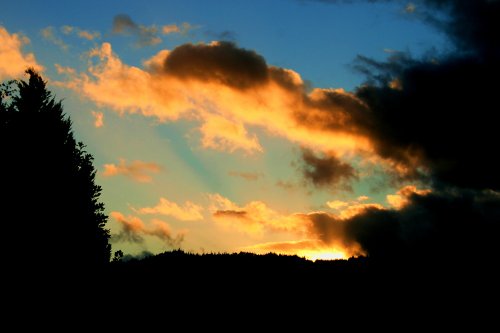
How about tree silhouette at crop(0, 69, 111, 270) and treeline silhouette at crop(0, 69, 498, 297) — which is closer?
treeline silhouette at crop(0, 69, 498, 297)

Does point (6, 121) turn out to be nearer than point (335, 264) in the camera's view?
No

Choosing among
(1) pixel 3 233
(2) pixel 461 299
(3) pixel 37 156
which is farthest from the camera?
(3) pixel 37 156

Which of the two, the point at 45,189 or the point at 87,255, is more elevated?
the point at 45,189

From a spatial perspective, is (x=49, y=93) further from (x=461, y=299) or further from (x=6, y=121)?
(x=461, y=299)

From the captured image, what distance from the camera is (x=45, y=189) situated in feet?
81.1

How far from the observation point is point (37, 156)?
25312 mm

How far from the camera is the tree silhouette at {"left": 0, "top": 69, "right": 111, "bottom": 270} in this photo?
2291 cm

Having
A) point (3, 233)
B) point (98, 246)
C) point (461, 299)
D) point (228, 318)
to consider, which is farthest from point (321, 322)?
point (98, 246)

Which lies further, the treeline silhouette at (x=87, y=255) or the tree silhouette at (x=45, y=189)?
the tree silhouette at (x=45, y=189)

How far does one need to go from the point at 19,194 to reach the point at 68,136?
6611mm

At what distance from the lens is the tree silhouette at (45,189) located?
22.9 m

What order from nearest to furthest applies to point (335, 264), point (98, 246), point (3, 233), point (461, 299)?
point (461, 299)
point (335, 264)
point (3, 233)
point (98, 246)

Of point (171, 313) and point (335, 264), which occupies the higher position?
point (335, 264)

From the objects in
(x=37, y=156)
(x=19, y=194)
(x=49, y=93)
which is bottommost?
(x=19, y=194)
